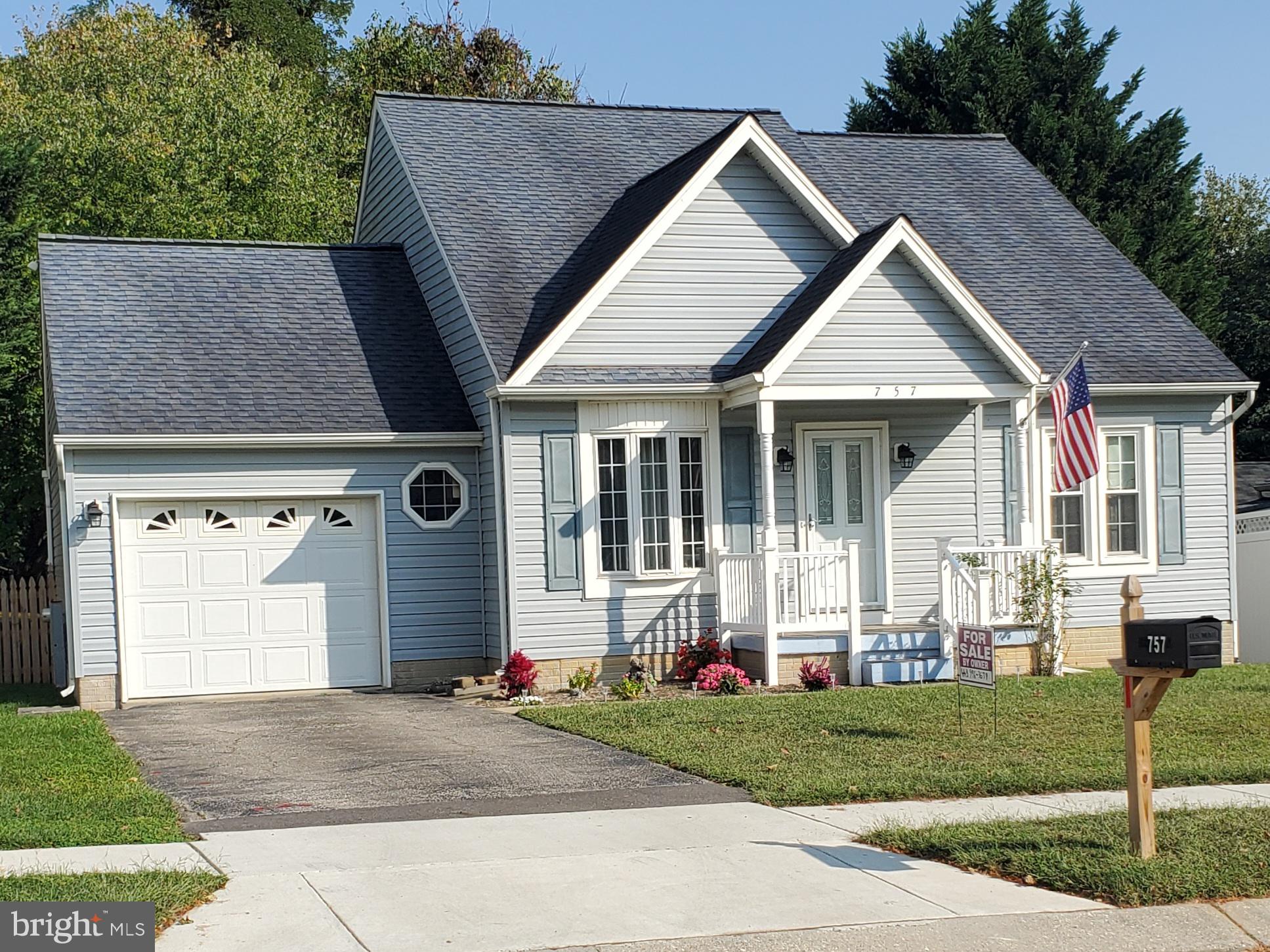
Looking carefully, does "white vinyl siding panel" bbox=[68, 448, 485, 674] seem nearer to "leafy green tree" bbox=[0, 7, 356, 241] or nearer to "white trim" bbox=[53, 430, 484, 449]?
"white trim" bbox=[53, 430, 484, 449]

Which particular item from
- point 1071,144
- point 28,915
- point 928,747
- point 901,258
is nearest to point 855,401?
point 901,258

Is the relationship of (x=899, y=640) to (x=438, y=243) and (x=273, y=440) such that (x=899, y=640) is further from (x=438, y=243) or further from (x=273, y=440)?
(x=273, y=440)

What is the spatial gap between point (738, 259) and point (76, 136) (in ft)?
55.7

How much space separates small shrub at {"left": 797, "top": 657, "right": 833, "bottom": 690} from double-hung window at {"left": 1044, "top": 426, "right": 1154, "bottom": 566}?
13.4ft

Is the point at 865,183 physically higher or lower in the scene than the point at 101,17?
lower

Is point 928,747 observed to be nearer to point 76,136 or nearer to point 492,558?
point 492,558

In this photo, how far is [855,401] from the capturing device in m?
17.3

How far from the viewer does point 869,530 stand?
18016 millimetres

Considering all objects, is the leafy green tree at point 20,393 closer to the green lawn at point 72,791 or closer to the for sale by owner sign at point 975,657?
the green lawn at point 72,791

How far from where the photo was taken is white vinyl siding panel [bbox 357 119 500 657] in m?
17.1

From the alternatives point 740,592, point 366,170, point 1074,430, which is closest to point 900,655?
point 740,592

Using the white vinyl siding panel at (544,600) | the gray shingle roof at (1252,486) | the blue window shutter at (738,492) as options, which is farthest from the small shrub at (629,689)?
the gray shingle roof at (1252,486)

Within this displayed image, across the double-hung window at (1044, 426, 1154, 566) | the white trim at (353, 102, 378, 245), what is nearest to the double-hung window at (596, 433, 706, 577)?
the double-hung window at (1044, 426, 1154, 566)

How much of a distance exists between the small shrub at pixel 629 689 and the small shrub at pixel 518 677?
0.88m
